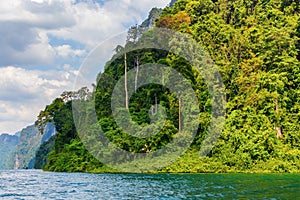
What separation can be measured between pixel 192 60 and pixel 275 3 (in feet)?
45.2

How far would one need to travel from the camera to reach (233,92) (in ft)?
143

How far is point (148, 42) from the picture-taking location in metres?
51.5

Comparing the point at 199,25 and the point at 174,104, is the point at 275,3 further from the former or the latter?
the point at 174,104

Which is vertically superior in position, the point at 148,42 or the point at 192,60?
the point at 148,42

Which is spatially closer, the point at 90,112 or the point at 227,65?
the point at 227,65

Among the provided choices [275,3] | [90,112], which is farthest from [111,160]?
[275,3]

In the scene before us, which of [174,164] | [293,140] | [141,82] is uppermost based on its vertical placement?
[141,82]

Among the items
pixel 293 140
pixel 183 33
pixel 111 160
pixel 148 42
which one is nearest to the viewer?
pixel 293 140

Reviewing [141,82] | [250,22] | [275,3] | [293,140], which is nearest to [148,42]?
[141,82]

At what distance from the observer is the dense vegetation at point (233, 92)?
39.0 metres

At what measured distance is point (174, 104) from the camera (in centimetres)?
4503

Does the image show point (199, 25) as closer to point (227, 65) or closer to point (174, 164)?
point (227, 65)

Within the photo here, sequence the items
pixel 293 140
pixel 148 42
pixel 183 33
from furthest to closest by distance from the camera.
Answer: pixel 148 42 → pixel 183 33 → pixel 293 140

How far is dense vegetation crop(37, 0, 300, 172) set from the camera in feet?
128
